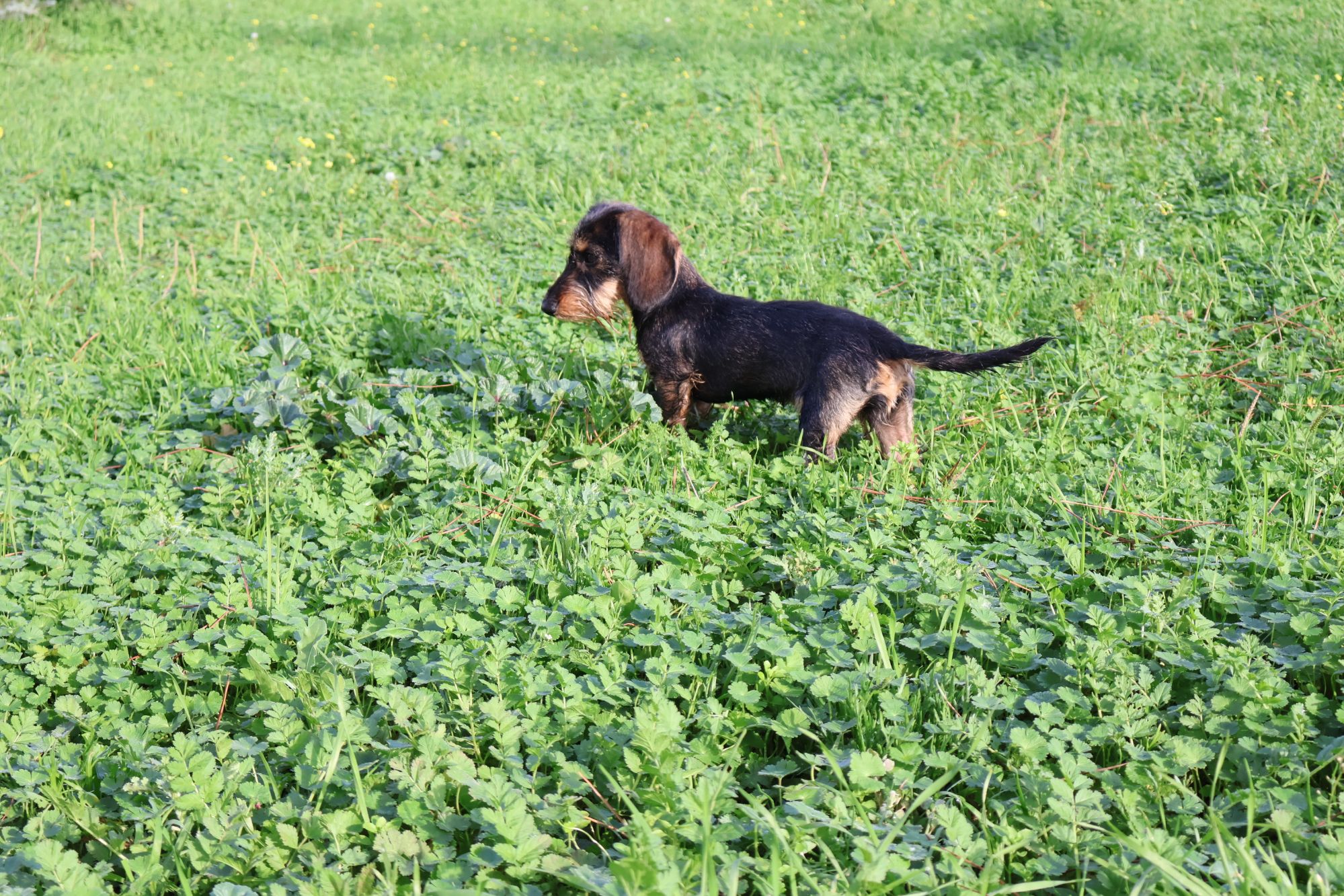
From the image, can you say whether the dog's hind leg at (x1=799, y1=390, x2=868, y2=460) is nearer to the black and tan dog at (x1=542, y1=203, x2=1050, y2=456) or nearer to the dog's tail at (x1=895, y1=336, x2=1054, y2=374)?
the black and tan dog at (x1=542, y1=203, x2=1050, y2=456)

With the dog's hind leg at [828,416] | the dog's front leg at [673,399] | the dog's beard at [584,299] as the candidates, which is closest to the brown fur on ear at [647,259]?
the dog's beard at [584,299]

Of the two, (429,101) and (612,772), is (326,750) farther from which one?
(429,101)

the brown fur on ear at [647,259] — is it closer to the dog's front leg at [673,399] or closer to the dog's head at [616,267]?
the dog's head at [616,267]

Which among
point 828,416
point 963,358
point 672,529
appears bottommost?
point 672,529

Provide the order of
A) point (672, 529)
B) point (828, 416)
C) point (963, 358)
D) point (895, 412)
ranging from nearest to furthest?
1. point (672, 529)
2. point (963, 358)
3. point (828, 416)
4. point (895, 412)

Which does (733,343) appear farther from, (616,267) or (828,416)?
(616,267)

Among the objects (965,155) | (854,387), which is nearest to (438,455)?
(854,387)

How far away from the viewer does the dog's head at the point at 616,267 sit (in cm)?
466

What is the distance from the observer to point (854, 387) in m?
4.22

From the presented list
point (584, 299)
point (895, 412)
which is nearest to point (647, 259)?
point (584, 299)

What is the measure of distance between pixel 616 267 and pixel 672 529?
1.47 metres

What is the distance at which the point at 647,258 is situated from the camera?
4.65 metres

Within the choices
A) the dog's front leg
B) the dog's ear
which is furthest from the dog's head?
the dog's front leg

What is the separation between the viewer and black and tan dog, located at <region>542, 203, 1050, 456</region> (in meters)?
4.24
